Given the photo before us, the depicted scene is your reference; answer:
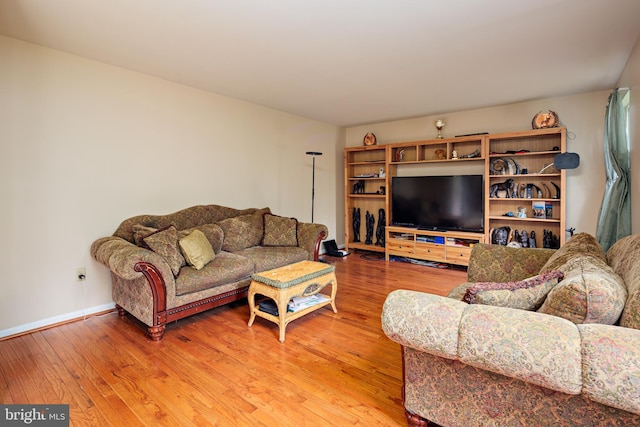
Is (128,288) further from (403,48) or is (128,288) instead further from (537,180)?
(537,180)

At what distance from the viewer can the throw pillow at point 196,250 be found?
117 inches

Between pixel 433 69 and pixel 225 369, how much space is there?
3278 millimetres

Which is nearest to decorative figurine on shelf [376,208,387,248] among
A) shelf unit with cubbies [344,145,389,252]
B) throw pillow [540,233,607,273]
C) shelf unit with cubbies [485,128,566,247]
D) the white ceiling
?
shelf unit with cubbies [344,145,389,252]

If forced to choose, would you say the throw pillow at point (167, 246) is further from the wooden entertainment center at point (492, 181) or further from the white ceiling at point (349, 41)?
the wooden entertainment center at point (492, 181)

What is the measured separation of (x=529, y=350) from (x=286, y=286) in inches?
70.4

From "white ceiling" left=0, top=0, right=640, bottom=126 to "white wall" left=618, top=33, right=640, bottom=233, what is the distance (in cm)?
12

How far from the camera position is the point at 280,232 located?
4.12 m

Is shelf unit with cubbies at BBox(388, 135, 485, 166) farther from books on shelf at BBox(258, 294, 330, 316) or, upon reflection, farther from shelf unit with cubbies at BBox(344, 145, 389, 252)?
books on shelf at BBox(258, 294, 330, 316)

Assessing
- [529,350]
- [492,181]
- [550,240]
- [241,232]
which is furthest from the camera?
[492,181]

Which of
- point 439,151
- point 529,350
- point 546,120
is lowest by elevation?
point 529,350

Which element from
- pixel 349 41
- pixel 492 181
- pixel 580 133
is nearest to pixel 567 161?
pixel 580 133

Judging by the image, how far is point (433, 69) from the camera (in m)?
3.26

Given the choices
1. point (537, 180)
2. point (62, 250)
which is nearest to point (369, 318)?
point (62, 250)

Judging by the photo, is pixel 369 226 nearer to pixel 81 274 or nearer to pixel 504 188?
pixel 504 188
